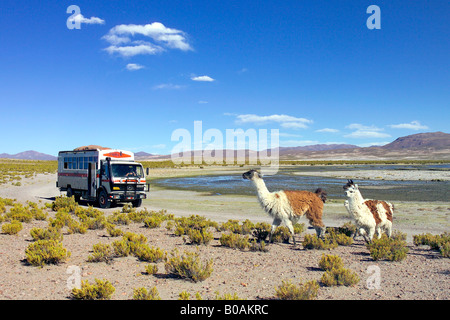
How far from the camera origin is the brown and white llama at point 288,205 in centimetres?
924

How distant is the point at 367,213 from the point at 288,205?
215 centimetres

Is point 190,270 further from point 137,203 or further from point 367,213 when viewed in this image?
point 137,203

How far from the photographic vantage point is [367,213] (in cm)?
907

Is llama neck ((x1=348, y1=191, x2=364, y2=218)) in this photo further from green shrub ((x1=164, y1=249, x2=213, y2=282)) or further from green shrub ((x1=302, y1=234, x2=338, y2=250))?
green shrub ((x1=164, y1=249, x2=213, y2=282))

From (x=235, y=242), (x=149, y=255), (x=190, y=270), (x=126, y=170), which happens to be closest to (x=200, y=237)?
(x=235, y=242)

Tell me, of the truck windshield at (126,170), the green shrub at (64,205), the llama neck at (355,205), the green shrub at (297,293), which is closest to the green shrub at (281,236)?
the llama neck at (355,205)

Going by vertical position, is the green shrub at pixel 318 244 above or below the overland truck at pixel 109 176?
below

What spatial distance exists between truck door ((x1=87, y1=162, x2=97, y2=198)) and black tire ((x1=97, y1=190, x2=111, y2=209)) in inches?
23.3

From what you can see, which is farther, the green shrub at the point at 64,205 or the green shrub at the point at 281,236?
the green shrub at the point at 64,205

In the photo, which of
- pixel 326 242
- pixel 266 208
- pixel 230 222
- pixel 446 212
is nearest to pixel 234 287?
pixel 266 208

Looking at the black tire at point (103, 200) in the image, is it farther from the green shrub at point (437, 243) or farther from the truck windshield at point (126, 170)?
the green shrub at point (437, 243)

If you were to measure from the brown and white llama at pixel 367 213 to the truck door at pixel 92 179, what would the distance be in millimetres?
14054

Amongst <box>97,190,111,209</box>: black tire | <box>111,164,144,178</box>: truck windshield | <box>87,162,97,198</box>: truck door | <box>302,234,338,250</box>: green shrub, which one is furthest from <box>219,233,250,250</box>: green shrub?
<box>87,162,97,198</box>: truck door
